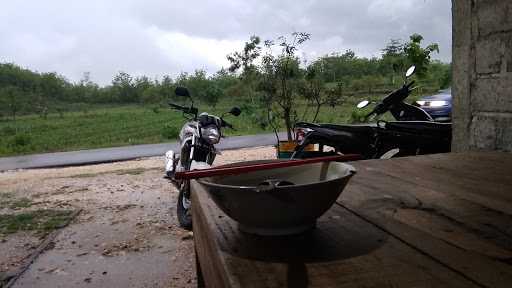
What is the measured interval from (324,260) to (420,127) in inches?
83.0

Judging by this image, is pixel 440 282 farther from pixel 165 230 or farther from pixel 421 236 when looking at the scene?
pixel 165 230

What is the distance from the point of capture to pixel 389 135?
2734mm

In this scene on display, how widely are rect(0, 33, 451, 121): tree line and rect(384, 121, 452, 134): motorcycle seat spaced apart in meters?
3.70

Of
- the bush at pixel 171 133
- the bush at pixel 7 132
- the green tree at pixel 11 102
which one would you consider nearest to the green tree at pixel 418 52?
the bush at pixel 171 133

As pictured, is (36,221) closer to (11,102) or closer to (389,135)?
(389,135)

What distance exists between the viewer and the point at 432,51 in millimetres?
7562

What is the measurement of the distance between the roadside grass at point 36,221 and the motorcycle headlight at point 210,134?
1.34m

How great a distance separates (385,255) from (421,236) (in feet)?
0.39

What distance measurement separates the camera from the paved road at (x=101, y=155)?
850 cm

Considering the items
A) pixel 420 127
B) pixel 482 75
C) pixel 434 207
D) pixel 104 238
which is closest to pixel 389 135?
pixel 420 127

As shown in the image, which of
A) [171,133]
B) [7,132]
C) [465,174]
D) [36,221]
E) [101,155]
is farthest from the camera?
[7,132]

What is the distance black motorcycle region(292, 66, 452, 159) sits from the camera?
2564mm

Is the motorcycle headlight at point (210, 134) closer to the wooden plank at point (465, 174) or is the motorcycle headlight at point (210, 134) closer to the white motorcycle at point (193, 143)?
the white motorcycle at point (193, 143)

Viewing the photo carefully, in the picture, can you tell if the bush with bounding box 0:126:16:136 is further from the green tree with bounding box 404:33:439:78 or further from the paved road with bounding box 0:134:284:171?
the green tree with bounding box 404:33:439:78
